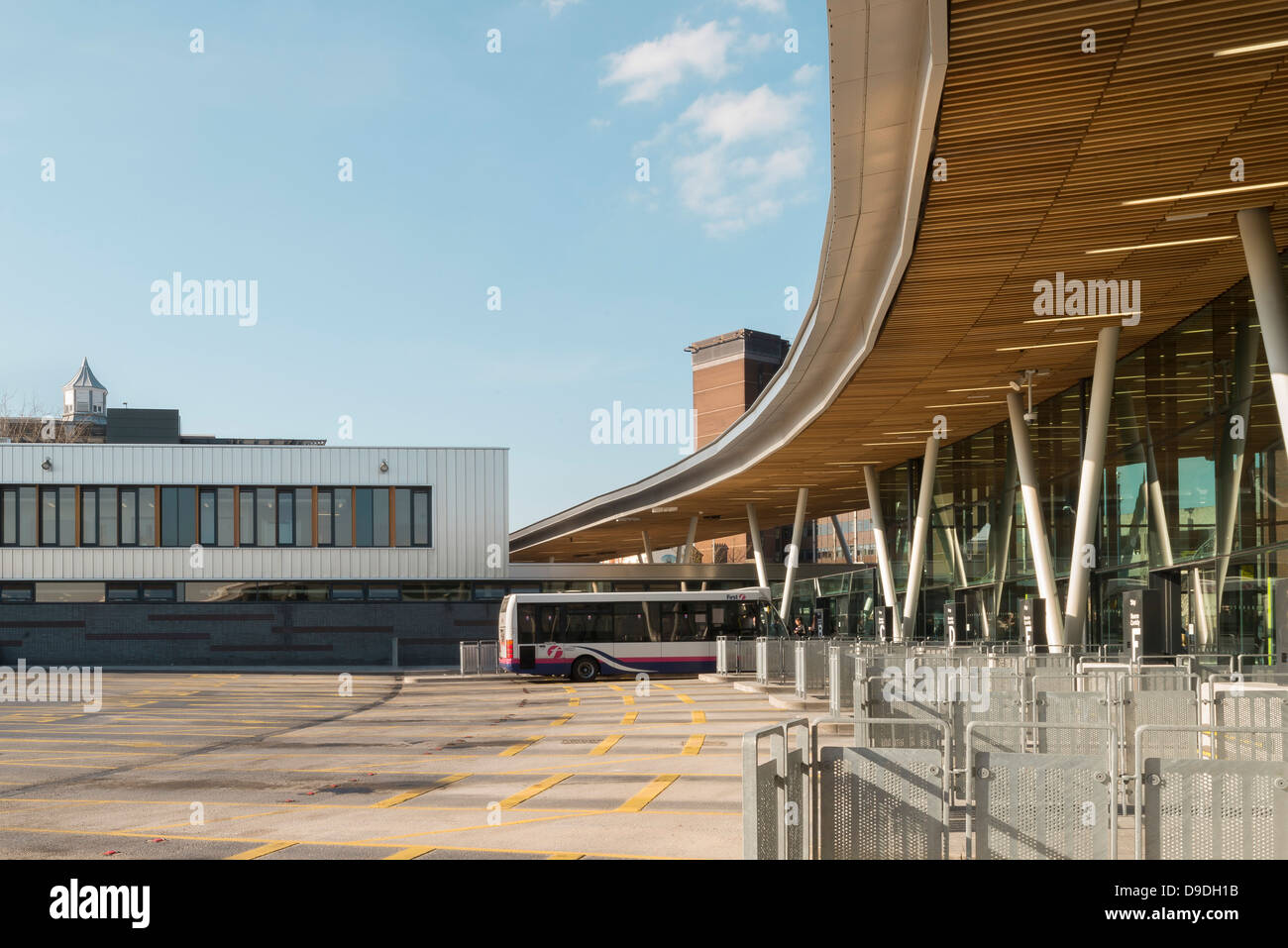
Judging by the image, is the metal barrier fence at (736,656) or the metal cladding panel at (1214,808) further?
the metal barrier fence at (736,656)

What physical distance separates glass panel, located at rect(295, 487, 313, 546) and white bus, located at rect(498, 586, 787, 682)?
11510 millimetres

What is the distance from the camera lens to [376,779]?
51.4 feet

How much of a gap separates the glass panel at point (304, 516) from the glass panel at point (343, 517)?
93 centimetres

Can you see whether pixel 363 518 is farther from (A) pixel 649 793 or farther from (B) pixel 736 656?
(A) pixel 649 793

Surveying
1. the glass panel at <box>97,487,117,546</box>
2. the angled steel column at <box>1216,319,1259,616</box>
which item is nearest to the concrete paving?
the angled steel column at <box>1216,319,1259,616</box>

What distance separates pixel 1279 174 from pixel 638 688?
24.0 m

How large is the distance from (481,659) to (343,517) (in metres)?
9.30

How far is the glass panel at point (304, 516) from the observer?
4897 centimetres

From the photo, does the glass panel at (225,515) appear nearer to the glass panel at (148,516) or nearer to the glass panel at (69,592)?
the glass panel at (148,516)

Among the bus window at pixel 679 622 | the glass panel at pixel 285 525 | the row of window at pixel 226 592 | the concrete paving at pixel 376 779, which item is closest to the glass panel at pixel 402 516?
the row of window at pixel 226 592

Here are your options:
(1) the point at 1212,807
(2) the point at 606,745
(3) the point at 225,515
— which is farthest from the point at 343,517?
(1) the point at 1212,807

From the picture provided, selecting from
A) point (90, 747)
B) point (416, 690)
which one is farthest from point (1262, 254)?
point (416, 690)

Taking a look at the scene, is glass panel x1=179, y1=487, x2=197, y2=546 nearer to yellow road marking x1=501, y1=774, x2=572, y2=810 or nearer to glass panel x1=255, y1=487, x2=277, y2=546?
glass panel x1=255, y1=487, x2=277, y2=546

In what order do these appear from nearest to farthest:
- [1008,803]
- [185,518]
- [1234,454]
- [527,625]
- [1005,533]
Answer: [1008,803], [1234,454], [1005,533], [527,625], [185,518]
